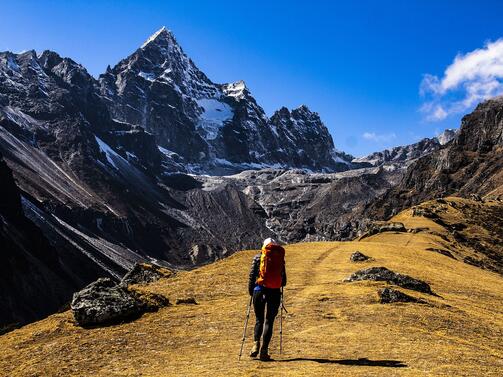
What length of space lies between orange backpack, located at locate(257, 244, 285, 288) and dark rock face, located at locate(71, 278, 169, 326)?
697cm

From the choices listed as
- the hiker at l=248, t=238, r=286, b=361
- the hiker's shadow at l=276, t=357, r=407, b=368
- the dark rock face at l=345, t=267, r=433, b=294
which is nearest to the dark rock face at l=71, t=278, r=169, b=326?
the hiker at l=248, t=238, r=286, b=361

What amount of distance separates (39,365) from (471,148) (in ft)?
661

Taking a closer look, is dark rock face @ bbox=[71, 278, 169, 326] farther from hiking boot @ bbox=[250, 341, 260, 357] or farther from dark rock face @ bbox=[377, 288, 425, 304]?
dark rock face @ bbox=[377, 288, 425, 304]

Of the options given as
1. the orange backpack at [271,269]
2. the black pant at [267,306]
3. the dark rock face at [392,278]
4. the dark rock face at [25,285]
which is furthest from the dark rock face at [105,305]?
the dark rock face at [25,285]

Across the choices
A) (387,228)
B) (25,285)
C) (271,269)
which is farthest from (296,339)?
(25,285)

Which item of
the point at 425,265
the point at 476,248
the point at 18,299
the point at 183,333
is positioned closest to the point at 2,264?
the point at 18,299

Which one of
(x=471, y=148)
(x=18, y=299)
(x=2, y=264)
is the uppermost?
(x=471, y=148)

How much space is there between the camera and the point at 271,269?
659 inches

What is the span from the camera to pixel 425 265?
40.4 metres

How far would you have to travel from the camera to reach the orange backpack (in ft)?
54.7

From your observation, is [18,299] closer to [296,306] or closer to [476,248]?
[476,248]

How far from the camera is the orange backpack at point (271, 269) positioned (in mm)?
16688

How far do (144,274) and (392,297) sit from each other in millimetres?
17387

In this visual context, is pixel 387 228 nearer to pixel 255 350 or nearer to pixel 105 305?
pixel 105 305
